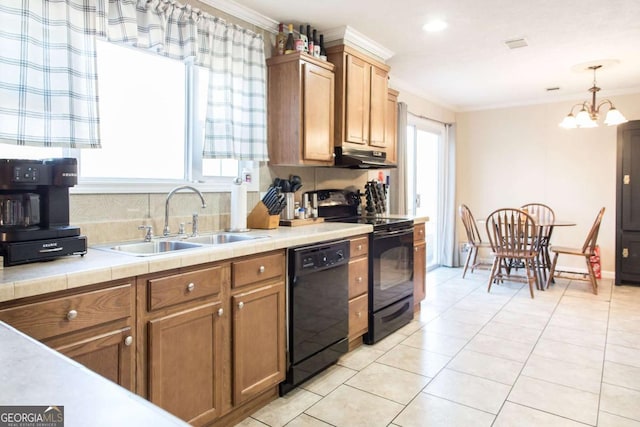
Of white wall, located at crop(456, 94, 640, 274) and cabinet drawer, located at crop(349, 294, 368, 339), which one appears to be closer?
cabinet drawer, located at crop(349, 294, 368, 339)

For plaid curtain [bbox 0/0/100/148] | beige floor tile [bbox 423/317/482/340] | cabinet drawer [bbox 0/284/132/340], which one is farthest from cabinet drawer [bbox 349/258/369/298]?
plaid curtain [bbox 0/0/100/148]

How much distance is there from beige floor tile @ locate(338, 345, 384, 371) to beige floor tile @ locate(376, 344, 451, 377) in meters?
0.06

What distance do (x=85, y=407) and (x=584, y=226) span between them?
21.0 feet

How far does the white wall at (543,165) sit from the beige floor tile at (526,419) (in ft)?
14.0

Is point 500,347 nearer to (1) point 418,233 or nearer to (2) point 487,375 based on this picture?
(2) point 487,375

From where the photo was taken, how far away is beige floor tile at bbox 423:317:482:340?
3447 millimetres

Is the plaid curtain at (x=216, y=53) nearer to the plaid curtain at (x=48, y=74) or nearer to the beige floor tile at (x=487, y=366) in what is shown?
the plaid curtain at (x=48, y=74)

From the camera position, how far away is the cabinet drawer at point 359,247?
2.96m

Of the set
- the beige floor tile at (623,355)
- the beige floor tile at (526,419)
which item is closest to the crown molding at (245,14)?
the beige floor tile at (526,419)

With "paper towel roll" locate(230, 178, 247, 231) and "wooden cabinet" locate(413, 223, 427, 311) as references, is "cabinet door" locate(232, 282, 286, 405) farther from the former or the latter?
"wooden cabinet" locate(413, 223, 427, 311)

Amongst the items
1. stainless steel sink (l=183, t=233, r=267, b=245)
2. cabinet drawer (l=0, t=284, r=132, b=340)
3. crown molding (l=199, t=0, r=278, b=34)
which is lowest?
cabinet drawer (l=0, t=284, r=132, b=340)

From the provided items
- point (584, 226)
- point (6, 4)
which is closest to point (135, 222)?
point (6, 4)

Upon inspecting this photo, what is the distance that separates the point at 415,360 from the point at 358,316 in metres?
0.48

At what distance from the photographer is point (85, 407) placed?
2.02 ft
